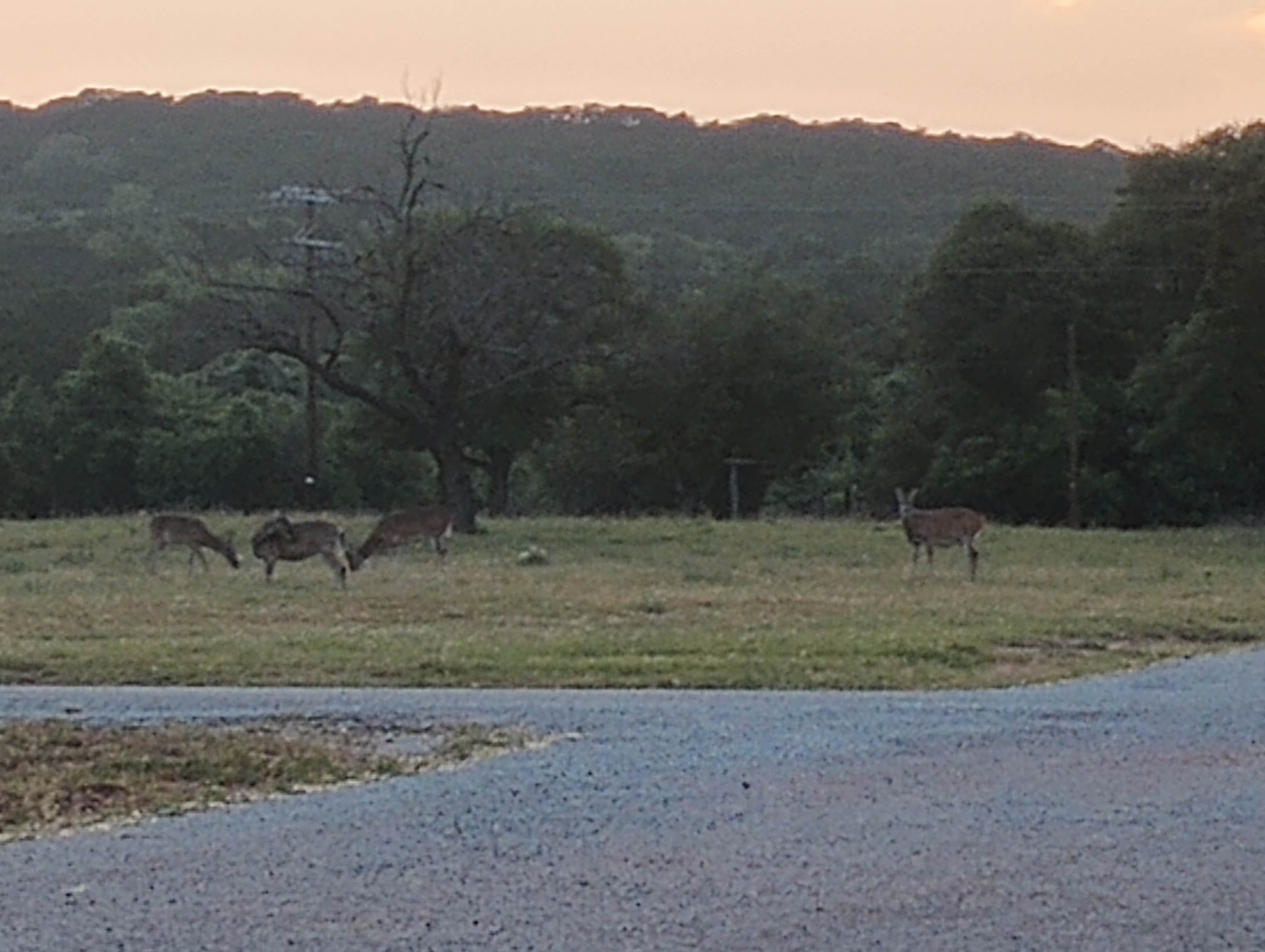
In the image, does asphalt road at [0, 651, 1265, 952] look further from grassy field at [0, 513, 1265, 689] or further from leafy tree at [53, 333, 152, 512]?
leafy tree at [53, 333, 152, 512]

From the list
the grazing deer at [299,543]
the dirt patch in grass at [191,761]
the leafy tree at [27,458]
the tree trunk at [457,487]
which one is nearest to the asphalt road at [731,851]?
the dirt patch in grass at [191,761]

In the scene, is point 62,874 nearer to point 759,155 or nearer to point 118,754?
point 118,754

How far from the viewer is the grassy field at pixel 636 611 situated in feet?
54.9

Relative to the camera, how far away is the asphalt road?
7.38m

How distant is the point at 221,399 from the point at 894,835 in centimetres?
5219

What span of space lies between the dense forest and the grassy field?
5.22 meters

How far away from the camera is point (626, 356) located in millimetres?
47469

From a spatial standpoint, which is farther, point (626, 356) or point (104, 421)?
point (104, 421)

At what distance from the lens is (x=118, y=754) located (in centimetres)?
1177

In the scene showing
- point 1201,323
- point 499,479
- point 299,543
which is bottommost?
point 499,479

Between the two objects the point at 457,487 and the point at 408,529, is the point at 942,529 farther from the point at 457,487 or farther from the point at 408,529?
the point at 457,487

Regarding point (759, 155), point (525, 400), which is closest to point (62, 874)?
point (525, 400)

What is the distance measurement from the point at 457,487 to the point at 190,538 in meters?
7.79

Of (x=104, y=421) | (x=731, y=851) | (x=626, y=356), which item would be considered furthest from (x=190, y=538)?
(x=104, y=421)
